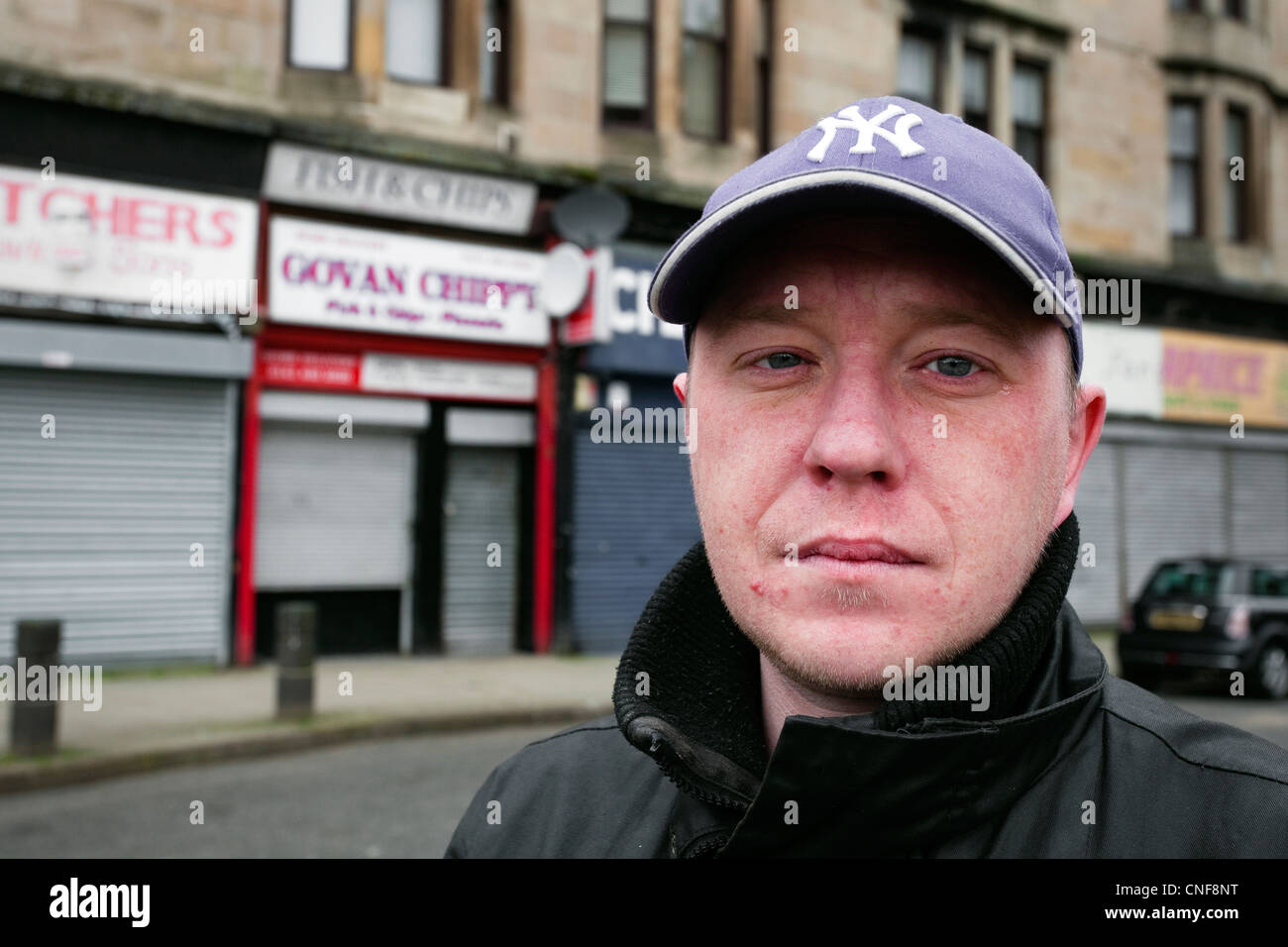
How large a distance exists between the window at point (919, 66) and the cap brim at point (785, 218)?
16.4 meters

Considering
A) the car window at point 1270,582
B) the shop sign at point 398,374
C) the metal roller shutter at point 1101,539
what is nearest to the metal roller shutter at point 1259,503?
the metal roller shutter at point 1101,539

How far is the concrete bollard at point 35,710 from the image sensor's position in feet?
24.6

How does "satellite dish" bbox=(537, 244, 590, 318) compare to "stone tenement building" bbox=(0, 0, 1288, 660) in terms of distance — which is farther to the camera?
"satellite dish" bbox=(537, 244, 590, 318)

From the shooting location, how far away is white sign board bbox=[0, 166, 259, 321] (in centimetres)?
1065

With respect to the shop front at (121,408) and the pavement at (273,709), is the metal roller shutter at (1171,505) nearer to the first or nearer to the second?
the pavement at (273,709)

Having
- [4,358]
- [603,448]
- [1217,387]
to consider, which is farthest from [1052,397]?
[1217,387]

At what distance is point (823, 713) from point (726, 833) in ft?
0.71

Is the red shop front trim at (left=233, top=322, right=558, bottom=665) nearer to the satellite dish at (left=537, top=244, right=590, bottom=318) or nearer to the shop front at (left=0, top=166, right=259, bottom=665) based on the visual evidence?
the shop front at (left=0, top=166, right=259, bottom=665)

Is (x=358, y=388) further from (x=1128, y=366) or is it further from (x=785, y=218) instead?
(x=1128, y=366)

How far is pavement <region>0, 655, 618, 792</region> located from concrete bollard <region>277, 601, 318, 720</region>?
0.14 meters

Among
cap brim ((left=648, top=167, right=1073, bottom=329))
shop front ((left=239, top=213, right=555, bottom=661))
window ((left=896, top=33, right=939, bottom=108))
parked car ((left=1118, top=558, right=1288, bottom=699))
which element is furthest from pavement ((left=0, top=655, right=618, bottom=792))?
window ((left=896, top=33, right=939, bottom=108))

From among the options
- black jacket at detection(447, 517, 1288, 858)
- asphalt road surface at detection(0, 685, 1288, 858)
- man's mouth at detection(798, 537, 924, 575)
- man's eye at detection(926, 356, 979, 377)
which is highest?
man's eye at detection(926, 356, 979, 377)

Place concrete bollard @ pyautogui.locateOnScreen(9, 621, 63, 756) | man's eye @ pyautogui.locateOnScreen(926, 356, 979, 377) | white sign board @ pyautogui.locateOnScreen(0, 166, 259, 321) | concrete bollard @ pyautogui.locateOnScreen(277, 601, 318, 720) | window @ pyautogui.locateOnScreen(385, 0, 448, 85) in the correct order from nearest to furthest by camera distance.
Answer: man's eye @ pyautogui.locateOnScreen(926, 356, 979, 377) < concrete bollard @ pyautogui.locateOnScreen(9, 621, 63, 756) < concrete bollard @ pyautogui.locateOnScreen(277, 601, 318, 720) < white sign board @ pyautogui.locateOnScreen(0, 166, 259, 321) < window @ pyautogui.locateOnScreen(385, 0, 448, 85)

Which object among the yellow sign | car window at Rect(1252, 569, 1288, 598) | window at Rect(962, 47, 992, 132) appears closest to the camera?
car window at Rect(1252, 569, 1288, 598)
